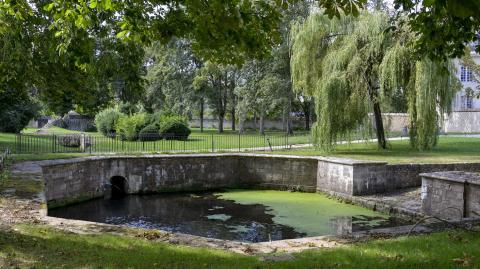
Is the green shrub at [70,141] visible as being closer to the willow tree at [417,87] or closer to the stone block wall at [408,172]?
the willow tree at [417,87]

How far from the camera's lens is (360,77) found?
21875 millimetres

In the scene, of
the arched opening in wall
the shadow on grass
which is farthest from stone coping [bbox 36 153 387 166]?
the shadow on grass

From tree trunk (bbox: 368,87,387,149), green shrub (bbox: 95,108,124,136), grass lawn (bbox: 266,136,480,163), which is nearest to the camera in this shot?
grass lawn (bbox: 266,136,480,163)

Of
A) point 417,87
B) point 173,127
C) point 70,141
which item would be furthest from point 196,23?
point 173,127

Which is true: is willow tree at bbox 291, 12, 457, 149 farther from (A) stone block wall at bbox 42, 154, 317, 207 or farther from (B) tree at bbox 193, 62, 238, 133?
(B) tree at bbox 193, 62, 238, 133

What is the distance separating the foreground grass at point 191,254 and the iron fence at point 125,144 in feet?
49.3

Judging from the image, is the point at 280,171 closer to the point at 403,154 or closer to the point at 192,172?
the point at 192,172

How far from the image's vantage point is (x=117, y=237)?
7.72m

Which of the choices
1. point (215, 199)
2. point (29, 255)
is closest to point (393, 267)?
point (29, 255)

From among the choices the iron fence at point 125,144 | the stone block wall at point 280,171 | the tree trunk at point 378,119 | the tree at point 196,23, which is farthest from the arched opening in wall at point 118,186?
the tree at point 196,23

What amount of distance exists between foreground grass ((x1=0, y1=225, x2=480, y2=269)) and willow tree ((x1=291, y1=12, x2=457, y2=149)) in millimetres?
13553

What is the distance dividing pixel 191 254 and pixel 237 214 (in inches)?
356

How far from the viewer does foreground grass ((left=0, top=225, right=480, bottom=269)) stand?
6.16 meters

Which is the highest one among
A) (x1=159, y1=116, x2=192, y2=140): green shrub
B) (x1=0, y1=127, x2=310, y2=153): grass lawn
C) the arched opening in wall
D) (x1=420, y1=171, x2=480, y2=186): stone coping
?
(x1=159, y1=116, x2=192, y2=140): green shrub
